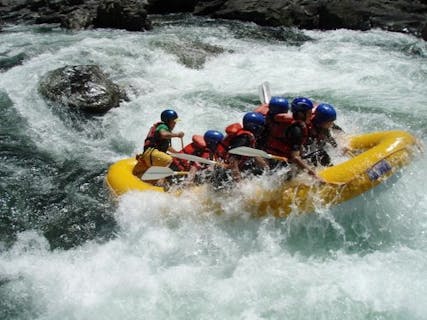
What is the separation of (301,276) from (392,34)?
945 centimetres

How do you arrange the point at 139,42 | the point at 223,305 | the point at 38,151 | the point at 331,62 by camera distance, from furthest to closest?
1. the point at 139,42
2. the point at 331,62
3. the point at 38,151
4. the point at 223,305

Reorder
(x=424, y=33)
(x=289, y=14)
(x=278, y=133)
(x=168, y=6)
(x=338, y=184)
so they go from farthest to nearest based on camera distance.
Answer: (x=168, y=6) < (x=289, y=14) < (x=424, y=33) < (x=278, y=133) < (x=338, y=184)

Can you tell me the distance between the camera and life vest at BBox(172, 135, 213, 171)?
583 centimetres

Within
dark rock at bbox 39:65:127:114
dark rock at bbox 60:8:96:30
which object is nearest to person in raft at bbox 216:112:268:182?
dark rock at bbox 39:65:127:114

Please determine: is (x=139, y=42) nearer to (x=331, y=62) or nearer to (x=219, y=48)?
(x=219, y=48)

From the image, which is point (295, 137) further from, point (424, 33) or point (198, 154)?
point (424, 33)

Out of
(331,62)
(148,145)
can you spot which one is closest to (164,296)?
(148,145)

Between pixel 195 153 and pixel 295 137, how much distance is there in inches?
55.4

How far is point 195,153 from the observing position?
5.93 meters

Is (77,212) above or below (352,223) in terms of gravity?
below

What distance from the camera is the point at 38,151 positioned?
7.70 m

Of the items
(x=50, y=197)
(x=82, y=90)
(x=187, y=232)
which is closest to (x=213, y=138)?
(x=187, y=232)

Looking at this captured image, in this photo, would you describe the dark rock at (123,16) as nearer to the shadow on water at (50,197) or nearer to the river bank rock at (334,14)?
the river bank rock at (334,14)

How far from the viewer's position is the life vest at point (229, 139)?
5.10 m
